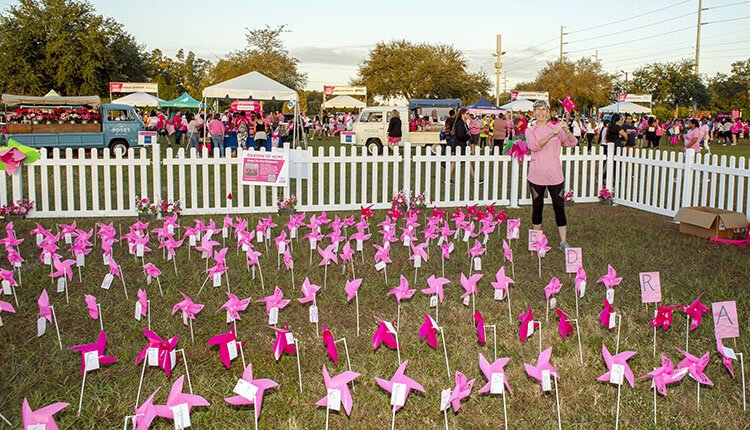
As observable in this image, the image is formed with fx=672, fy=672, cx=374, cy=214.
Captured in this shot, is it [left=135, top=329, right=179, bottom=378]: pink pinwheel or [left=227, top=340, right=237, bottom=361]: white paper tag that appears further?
[left=227, top=340, right=237, bottom=361]: white paper tag

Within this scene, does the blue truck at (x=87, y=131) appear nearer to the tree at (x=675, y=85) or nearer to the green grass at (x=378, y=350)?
the green grass at (x=378, y=350)

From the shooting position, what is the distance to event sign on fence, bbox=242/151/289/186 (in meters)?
10.0

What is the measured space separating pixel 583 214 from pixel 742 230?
250 cm

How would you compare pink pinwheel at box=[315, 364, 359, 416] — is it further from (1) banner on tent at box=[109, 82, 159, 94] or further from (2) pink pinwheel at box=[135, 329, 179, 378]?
(1) banner on tent at box=[109, 82, 159, 94]

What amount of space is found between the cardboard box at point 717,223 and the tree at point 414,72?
55.7 metres

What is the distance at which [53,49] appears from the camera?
43.6 meters

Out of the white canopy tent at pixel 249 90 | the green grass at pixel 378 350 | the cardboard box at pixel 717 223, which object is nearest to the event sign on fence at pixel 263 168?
the green grass at pixel 378 350

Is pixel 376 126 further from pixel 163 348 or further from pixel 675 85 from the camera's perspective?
pixel 675 85

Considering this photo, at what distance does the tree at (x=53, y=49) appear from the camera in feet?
143

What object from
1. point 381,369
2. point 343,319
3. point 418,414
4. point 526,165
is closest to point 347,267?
point 343,319

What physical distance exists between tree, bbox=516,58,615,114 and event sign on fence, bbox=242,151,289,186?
61.9 m

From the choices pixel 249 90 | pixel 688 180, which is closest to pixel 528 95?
pixel 249 90

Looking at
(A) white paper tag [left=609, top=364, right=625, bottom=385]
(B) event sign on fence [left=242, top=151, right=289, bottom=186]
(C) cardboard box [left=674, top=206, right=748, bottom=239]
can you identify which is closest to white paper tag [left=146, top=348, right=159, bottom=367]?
(A) white paper tag [left=609, top=364, right=625, bottom=385]

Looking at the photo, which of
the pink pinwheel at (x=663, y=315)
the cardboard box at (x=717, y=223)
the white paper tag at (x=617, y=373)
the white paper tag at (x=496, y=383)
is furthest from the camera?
the cardboard box at (x=717, y=223)
